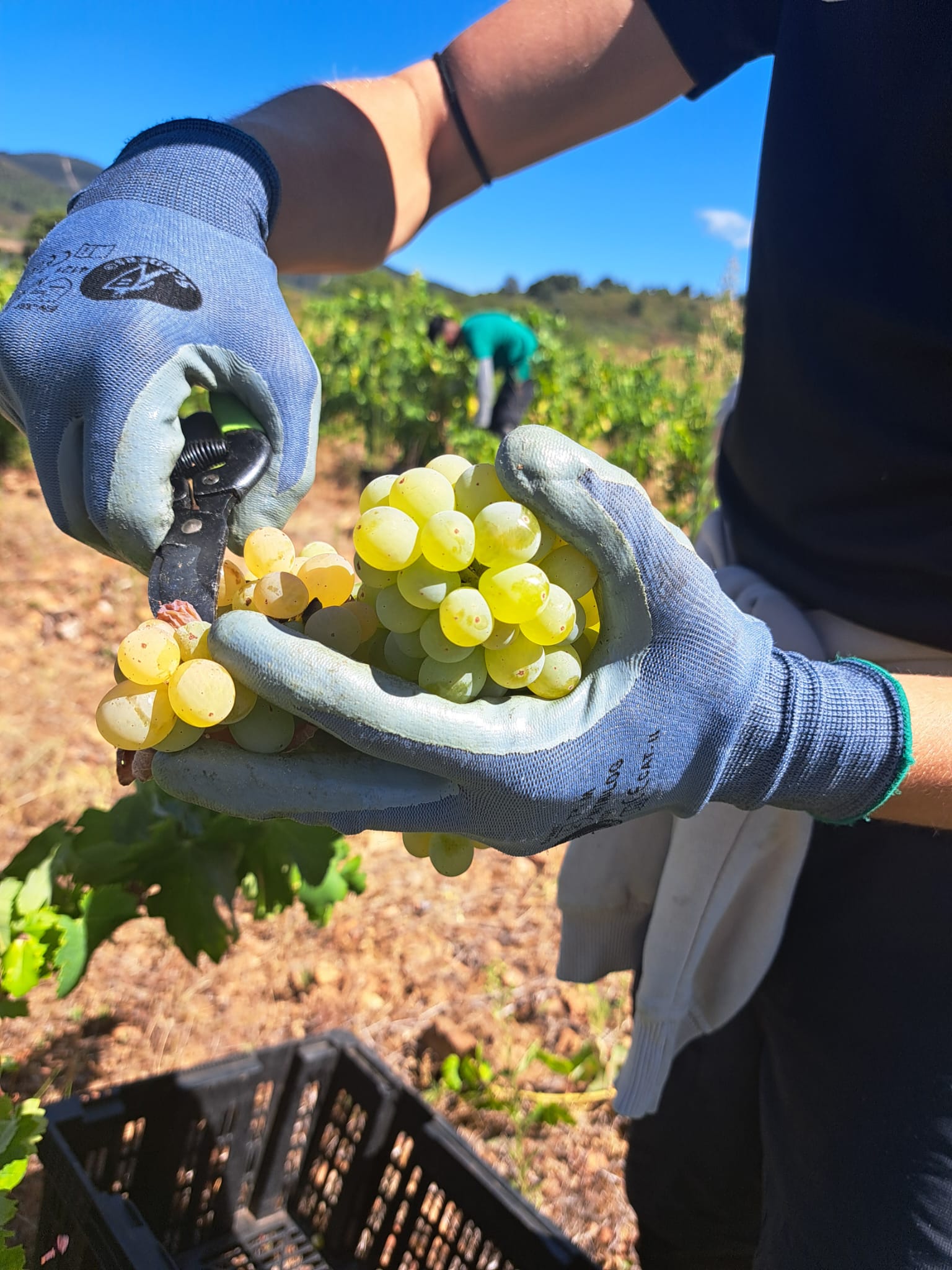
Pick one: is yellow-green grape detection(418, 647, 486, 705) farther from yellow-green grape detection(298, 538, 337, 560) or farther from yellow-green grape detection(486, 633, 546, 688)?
yellow-green grape detection(298, 538, 337, 560)

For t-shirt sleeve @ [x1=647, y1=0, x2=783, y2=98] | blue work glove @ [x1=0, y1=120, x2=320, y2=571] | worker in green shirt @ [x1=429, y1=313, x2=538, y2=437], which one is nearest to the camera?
blue work glove @ [x1=0, y1=120, x2=320, y2=571]

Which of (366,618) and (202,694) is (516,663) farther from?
(202,694)

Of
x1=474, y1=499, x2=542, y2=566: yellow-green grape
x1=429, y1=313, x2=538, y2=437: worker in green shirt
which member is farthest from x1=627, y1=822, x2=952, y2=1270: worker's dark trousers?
x1=429, y1=313, x2=538, y2=437: worker in green shirt

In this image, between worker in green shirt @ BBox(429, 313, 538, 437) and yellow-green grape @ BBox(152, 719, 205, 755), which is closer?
yellow-green grape @ BBox(152, 719, 205, 755)

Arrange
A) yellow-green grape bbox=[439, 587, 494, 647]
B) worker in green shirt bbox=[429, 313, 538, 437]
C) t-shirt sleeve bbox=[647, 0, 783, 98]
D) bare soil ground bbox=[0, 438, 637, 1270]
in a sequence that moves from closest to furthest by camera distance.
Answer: yellow-green grape bbox=[439, 587, 494, 647]
t-shirt sleeve bbox=[647, 0, 783, 98]
bare soil ground bbox=[0, 438, 637, 1270]
worker in green shirt bbox=[429, 313, 538, 437]

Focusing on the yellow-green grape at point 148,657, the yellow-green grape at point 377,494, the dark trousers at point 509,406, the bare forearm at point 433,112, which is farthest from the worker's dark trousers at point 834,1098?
the dark trousers at point 509,406

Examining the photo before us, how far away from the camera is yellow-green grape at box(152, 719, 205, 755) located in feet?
3.06

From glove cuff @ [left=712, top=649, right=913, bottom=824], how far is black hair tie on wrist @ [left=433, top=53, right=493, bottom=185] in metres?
1.21

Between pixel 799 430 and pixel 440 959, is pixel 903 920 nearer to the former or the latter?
pixel 799 430

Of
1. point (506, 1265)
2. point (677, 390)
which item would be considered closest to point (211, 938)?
point (506, 1265)

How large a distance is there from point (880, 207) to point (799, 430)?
1.18 ft

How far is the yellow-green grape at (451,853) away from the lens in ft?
3.65

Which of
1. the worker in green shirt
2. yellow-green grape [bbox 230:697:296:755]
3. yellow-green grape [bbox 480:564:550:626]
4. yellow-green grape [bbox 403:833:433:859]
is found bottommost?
yellow-green grape [bbox 403:833:433:859]

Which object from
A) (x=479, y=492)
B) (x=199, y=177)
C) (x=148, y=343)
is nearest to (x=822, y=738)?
(x=479, y=492)
